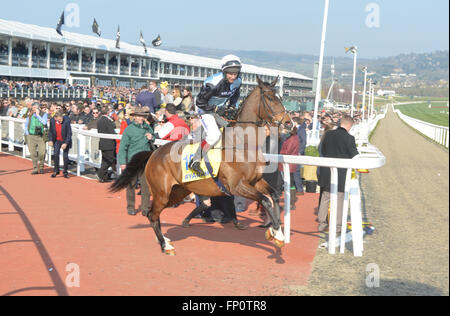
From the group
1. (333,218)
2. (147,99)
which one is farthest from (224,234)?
(147,99)

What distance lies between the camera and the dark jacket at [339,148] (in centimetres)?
664

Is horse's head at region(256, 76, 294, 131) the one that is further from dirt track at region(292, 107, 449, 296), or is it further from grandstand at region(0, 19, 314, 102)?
grandstand at region(0, 19, 314, 102)

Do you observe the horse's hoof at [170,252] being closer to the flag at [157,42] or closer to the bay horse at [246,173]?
the bay horse at [246,173]

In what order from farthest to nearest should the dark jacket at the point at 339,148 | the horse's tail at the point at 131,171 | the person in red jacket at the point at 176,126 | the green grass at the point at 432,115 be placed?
the green grass at the point at 432,115 < the person in red jacket at the point at 176,126 < the horse's tail at the point at 131,171 < the dark jacket at the point at 339,148

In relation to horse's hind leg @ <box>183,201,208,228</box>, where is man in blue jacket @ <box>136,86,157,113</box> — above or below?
above

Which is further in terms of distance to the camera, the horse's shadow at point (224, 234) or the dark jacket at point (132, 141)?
the dark jacket at point (132, 141)

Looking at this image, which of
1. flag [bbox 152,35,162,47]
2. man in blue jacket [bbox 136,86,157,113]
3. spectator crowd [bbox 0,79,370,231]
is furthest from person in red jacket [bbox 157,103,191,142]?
flag [bbox 152,35,162,47]

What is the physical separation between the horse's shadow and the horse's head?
1.52 m

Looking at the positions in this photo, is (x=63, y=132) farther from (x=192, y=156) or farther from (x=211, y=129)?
(x=211, y=129)

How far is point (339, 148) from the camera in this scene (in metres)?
6.70

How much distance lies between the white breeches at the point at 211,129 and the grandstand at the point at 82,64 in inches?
873

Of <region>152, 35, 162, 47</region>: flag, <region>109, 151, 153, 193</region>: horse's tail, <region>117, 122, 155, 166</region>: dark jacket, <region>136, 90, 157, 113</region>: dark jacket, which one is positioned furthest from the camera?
<region>152, 35, 162, 47</region>: flag

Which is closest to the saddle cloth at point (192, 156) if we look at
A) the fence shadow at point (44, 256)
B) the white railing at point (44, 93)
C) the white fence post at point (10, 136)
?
the fence shadow at point (44, 256)

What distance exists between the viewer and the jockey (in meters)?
5.73
